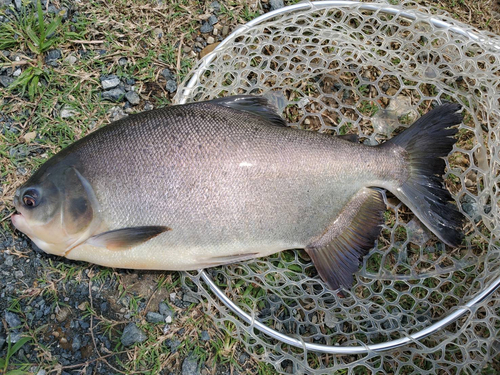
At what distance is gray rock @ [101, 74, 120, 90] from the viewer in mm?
3367

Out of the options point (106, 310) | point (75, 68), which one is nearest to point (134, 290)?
point (106, 310)

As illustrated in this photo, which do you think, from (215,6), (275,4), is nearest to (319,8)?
(275,4)

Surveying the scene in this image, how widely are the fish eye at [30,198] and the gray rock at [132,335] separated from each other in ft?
3.82

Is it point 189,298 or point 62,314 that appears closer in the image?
point 62,314

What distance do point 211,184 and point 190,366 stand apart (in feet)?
4.84

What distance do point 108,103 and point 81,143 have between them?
32.1 inches

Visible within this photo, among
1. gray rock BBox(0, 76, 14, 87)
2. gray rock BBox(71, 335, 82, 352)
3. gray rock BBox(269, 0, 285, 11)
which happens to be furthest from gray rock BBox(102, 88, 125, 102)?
gray rock BBox(71, 335, 82, 352)

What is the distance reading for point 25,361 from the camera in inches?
115

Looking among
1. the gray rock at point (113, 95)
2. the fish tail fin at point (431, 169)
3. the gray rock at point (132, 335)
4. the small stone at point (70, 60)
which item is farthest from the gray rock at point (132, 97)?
the fish tail fin at point (431, 169)

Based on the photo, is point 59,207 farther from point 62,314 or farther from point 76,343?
point 76,343

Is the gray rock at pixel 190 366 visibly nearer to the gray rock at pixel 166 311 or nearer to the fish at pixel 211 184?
the gray rock at pixel 166 311

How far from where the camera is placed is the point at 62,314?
3037mm

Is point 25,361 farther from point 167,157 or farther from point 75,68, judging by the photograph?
point 75,68

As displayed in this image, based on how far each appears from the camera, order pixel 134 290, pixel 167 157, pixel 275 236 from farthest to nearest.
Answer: pixel 134 290 < pixel 275 236 < pixel 167 157
